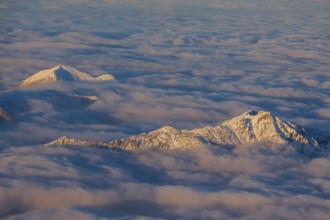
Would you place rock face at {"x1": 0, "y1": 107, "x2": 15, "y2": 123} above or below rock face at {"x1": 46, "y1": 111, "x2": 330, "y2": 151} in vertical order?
below

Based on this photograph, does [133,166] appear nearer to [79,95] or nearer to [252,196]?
[252,196]

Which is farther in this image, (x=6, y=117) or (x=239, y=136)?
(x=6, y=117)

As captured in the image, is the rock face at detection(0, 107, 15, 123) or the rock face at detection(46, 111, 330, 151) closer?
the rock face at detection(46, 111, 330, 151)

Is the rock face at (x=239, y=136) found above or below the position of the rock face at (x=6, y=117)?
above

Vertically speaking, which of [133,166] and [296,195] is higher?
[296,195]

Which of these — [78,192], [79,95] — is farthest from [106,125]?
[78,192]

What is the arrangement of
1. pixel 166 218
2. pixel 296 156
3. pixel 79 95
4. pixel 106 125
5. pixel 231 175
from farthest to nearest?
pixel 79 95 < pixel 106 125 < pixel 296 156 < pixel 231 175 < pixel 166 218

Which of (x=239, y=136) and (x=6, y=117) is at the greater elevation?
(x=239, y=136)

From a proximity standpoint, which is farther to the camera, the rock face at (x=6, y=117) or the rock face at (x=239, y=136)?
the rock face at (x=6, y=117)
